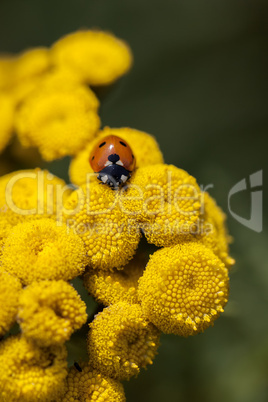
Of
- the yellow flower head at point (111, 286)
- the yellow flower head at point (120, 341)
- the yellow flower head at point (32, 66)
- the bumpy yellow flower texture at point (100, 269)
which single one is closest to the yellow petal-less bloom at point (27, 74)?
the yellow flower head at point (32, 66)

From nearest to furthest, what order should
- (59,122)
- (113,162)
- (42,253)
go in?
(42,253), (113,162), (59,122)

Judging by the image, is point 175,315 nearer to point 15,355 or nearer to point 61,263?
point 61,263

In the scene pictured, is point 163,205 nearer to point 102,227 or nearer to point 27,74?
point 102,227

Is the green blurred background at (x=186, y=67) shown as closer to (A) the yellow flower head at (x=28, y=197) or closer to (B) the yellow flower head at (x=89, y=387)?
(A) the yellow flower head at (x=28, y=197)

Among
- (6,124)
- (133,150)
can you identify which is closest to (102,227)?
(133,150)

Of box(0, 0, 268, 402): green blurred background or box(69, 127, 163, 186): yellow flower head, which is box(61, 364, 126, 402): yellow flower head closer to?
box(69, 127, 163, 186): yellow flower head

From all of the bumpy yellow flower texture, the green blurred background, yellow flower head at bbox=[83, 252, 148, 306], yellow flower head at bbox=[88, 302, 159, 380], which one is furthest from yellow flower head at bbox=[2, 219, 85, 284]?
the green blurred background
